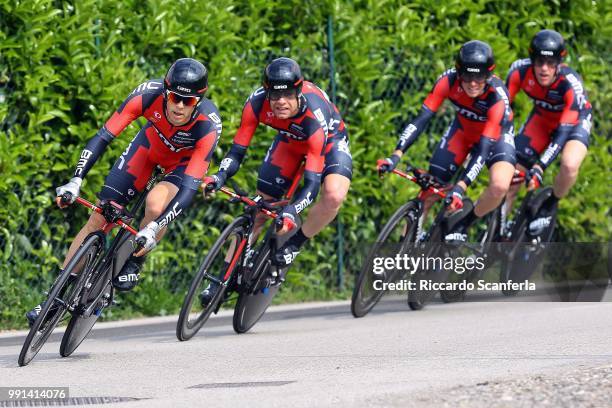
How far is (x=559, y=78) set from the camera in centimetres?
1234

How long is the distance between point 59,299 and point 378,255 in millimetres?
3359

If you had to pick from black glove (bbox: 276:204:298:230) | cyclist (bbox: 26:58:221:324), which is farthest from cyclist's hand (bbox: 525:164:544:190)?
cyclist (bbox: 26:58:221:324)

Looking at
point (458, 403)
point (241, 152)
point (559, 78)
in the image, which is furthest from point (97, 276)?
point (559, 78)

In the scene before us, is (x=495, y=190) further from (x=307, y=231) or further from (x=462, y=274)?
(x=307, y=231)

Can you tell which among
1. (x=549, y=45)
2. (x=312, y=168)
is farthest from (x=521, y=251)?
(x=312, y=168)

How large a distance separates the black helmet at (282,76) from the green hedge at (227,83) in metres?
1.84

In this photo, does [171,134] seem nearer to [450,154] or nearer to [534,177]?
[450,154]

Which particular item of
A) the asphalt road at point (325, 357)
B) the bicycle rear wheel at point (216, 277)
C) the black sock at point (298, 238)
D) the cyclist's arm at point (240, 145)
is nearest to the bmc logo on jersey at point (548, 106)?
the asphalt road at point (325, 357)

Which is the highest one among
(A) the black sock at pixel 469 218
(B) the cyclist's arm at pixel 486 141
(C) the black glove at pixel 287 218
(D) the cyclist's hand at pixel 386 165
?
(B) the cyclist's arm at pixel 486 141

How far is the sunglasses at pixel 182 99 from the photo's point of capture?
29.2 feet

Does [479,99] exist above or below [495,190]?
above

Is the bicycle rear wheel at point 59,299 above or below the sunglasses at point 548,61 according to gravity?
below

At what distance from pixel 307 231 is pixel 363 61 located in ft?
10.6

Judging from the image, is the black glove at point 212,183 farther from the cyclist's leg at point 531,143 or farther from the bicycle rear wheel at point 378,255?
the cyclist's leg at point 531,143
